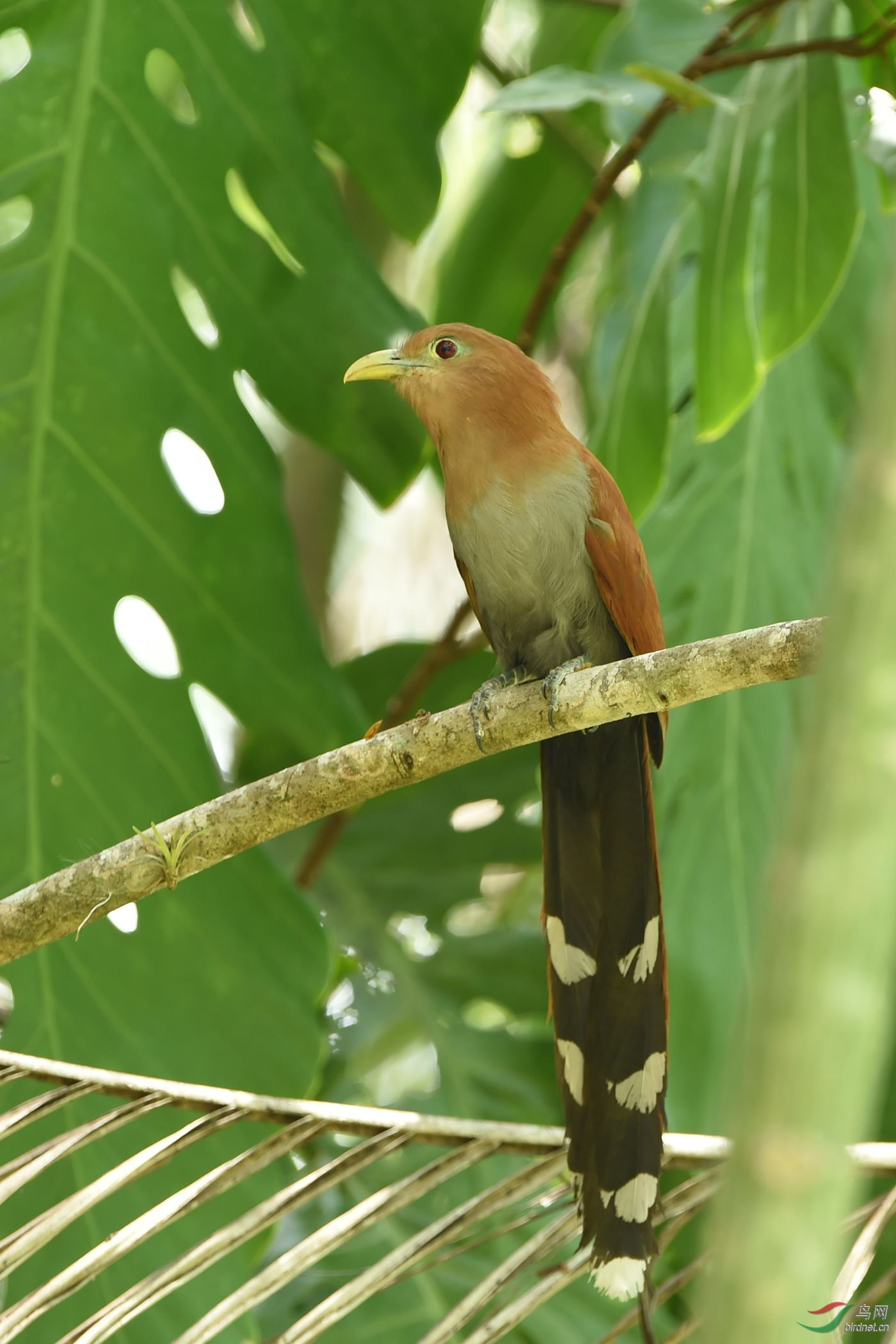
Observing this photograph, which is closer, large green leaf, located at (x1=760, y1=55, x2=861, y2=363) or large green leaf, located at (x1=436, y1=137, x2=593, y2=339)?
large green leaf, located at (x1=760, y1=55, x2=861, y2=363)

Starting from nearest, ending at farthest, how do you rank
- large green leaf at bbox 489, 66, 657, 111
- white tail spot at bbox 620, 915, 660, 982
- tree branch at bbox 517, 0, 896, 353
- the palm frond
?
the palm frond
white tail spot at bbox 620, 915, 660, 982
large green leaf at bbox 489, 66, 657, 111
tree branch at bbox 517, 0, 896, 353

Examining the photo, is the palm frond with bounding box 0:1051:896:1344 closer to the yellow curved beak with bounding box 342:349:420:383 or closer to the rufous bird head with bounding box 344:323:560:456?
the rufous bird head with bounding box 344:323:560:456

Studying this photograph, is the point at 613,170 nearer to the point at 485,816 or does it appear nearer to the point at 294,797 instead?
the point at 294,797

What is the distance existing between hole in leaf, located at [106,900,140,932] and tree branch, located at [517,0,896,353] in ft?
5.14

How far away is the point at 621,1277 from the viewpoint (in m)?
1.74

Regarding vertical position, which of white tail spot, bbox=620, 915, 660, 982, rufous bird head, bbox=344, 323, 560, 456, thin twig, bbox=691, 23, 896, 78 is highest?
thin twig, bbox=691, 23, 896, 78

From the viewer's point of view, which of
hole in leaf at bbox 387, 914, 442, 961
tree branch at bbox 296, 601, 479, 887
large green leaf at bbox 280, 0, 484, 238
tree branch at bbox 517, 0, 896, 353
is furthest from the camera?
hole in leaf at bbox 387, 914, 442, 961

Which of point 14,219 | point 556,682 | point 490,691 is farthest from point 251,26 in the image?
point 556,682

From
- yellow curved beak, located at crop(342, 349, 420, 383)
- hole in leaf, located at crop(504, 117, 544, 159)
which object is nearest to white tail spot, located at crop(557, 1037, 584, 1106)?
yellow curved beak, located at crop(342, 349, 420, 383)

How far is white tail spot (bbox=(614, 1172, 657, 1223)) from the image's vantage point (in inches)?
69.0

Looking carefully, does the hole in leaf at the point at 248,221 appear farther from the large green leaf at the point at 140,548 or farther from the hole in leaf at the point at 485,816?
the hole in leaf at the point at 485,816

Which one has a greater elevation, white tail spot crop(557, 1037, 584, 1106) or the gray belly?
the gray belly

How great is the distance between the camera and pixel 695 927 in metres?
2.75

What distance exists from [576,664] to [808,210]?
1090mm
